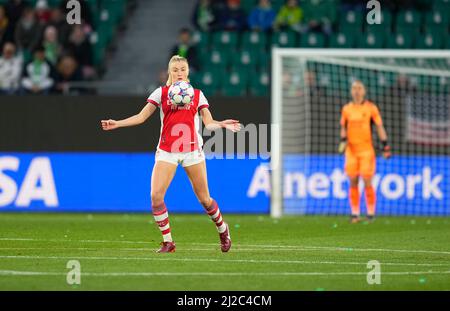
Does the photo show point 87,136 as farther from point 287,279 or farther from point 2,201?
point 287,279

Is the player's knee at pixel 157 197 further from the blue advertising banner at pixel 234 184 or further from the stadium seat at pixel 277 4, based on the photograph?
the stadium seat at pixel 277 4

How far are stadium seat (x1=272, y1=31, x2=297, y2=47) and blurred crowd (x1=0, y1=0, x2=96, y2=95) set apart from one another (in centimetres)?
418

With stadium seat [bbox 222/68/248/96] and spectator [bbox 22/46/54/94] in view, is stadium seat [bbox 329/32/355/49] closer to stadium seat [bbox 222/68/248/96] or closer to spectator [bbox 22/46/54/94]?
stadium seat [bbox 222/68/248/96]

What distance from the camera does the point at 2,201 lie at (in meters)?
21.6

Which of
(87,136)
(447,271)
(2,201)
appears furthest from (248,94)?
(447,271)

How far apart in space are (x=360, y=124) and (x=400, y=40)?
6.32 metres

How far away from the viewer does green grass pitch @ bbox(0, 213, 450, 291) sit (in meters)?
10.4

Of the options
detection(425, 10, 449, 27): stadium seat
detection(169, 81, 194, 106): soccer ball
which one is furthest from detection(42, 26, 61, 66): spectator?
detection(169, 81, 194, 106): soccer ball

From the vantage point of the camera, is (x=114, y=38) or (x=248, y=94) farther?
(x=114, y=38)

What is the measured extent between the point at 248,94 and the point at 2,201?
565cm

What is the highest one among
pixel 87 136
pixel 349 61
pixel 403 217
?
pixel 349 61

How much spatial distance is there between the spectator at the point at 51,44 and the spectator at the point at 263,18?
4.50m

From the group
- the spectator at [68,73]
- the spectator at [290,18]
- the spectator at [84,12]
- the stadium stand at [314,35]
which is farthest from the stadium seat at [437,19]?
the spectator at [68,73]

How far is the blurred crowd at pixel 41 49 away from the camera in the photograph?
76.1 feet
